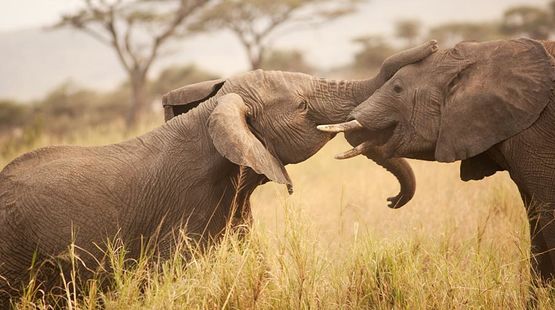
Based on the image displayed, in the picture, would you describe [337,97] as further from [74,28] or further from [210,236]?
→ [74,28]

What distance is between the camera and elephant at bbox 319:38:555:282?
3.61 m

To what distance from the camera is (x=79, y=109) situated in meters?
24.2

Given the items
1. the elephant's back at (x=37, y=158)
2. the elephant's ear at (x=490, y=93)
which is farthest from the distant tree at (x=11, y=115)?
the elephant's ear at (x=490, y=93)

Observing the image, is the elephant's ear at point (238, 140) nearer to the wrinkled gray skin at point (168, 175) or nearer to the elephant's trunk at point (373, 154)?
the wrinkled gray skin at point (168, 175)

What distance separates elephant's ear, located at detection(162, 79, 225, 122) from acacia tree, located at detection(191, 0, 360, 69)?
1531 centimetres

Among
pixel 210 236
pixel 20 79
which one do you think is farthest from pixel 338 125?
pixel 20 79

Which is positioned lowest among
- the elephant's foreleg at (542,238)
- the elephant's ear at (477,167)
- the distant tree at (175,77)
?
the distant tree at (175,77)

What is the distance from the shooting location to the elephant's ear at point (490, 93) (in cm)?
364

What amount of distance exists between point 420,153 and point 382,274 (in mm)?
771

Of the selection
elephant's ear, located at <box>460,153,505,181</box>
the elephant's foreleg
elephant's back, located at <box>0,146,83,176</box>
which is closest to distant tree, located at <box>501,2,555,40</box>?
elephant's ear, located at <box>460,153,505,181</box>

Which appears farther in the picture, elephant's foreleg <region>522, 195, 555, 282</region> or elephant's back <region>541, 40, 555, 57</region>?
elephant's back <region>541, 40, 555, 57</region>

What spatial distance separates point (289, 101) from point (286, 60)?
21.3 meters

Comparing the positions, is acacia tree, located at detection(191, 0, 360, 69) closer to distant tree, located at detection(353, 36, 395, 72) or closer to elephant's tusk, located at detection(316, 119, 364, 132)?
distant tree, located at detection(353, 36, 395, 72)

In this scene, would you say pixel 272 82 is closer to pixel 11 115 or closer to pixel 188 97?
pixel 188 97
